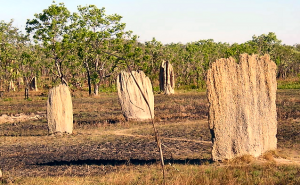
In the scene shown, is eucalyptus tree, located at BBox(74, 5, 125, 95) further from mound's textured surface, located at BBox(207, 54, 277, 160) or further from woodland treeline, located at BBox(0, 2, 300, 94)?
mound's textured surface, located at BBox(207, 54, 277, 160)

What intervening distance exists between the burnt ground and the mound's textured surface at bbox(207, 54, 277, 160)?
1.29m

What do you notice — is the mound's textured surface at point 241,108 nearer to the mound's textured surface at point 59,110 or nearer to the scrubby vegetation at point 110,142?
the scrubby vegetation at point 110,142

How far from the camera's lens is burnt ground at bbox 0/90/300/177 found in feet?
52.2

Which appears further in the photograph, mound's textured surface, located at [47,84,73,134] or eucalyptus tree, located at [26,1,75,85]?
eucalyptus tree, located at [26,1,75,85]

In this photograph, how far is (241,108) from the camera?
15289 mm

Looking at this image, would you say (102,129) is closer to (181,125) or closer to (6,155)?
(181,125)

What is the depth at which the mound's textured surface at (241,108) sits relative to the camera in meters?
15.0

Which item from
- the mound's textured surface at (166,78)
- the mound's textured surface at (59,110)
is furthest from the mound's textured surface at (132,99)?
the mound's textured surface at (166,78)

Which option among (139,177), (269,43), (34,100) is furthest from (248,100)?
(269,43)

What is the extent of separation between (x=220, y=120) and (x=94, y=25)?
116 feet

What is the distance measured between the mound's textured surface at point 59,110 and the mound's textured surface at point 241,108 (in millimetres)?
10610

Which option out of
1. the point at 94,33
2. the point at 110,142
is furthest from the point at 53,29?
the point at 110,142

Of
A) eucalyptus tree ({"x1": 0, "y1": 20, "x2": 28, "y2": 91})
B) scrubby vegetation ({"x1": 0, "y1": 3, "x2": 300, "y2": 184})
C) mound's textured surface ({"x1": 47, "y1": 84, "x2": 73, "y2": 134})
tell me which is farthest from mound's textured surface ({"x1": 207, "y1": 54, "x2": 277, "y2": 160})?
eucalyptus tree ({"x1": 0, "y1": 20, "x2": 28, "y2": 91})

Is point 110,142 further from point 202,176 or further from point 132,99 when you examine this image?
point 202,176
